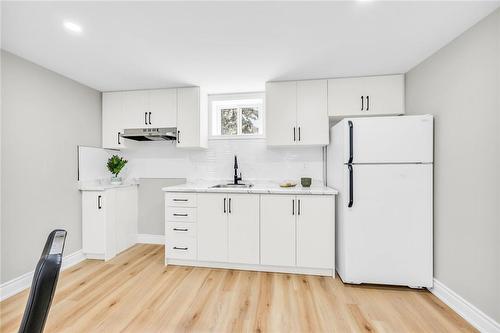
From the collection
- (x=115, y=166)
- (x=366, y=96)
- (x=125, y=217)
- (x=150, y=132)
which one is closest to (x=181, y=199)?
(x=150, y=132)

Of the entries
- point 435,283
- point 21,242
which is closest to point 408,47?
point 435,283

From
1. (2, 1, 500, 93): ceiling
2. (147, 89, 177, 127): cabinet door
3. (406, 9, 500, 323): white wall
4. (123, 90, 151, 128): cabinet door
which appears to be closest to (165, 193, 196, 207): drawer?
(147, 89, 177, 127): cabinet door

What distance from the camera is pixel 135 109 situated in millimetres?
3150

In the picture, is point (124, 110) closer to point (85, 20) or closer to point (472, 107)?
point (85, 20)

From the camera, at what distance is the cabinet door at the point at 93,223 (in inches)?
113

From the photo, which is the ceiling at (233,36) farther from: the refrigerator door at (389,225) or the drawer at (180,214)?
the drawer at (180,214)

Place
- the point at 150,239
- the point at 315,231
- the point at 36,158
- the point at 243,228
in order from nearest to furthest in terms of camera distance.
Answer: the point at 36,158, the point at 315,231, the point at 243,228, the point at 150,239

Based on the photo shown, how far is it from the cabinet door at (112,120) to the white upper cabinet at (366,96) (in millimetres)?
2890

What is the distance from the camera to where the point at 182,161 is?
11.3 feet

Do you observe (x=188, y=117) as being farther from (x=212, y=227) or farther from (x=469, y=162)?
(x=469, y=162)

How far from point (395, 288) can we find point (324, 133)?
1804mm

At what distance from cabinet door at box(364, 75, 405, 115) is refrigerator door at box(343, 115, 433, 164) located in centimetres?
54

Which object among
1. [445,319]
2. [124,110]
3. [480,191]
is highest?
[124,110]

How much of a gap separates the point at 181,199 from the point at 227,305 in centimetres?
129
